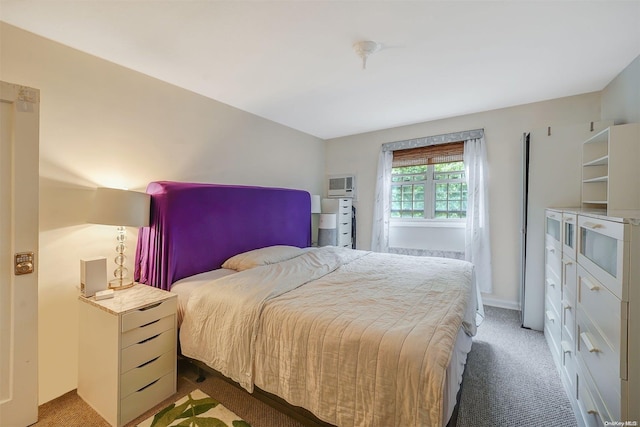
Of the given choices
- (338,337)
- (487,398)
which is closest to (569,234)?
(487,398)

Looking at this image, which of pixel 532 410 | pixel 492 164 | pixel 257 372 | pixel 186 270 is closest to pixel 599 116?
pixel 492 164

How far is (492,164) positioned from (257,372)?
352 centimetres

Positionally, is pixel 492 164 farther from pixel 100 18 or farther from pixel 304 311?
pixel 100 18

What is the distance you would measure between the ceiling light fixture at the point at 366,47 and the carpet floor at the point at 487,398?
2533 mm

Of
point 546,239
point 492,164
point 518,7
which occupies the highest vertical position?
point 518,7

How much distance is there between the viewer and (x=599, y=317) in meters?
1.32

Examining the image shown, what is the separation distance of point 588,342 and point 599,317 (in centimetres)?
18

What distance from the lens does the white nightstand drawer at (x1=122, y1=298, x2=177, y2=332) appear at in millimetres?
1530

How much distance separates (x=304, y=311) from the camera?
4.69 feet

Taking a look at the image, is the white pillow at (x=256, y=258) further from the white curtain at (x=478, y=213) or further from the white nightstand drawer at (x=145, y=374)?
the white curtain at (x=478, y=213)

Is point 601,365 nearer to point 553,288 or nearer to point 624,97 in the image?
point 553,288

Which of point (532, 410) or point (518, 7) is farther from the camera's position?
point (532, 410)

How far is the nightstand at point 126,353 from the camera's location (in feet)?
4.98

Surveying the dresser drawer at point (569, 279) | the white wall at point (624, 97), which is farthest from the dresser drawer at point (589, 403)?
the white wall at point (624, 97)
